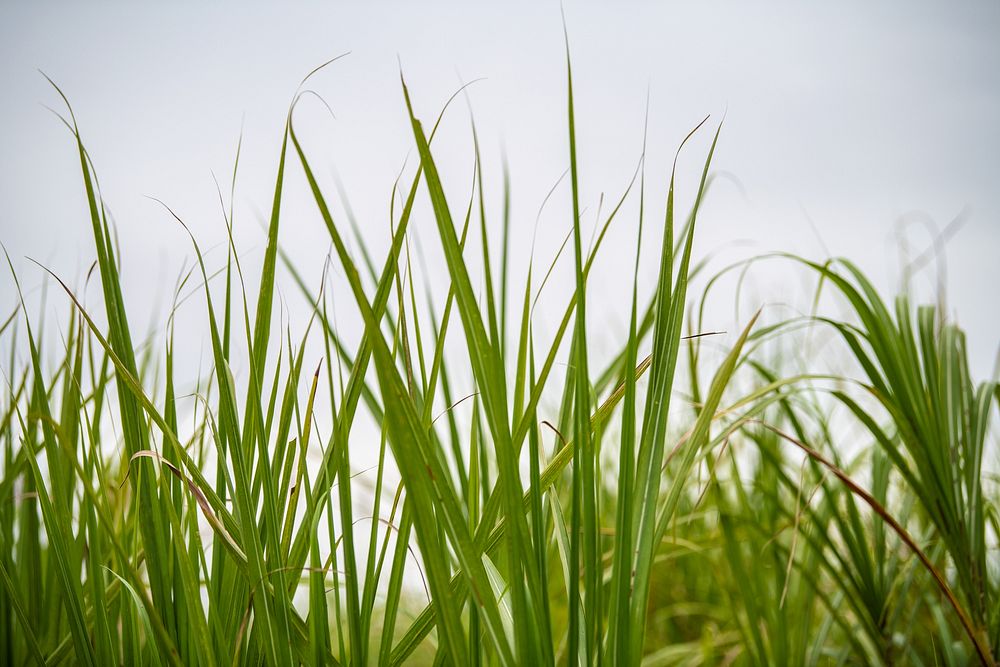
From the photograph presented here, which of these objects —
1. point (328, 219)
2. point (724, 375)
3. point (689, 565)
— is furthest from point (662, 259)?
point (689, 565)

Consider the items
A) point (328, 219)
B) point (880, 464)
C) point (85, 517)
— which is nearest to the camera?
point (328, 219)

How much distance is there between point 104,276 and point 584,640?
424mm

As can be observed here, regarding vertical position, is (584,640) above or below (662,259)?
below

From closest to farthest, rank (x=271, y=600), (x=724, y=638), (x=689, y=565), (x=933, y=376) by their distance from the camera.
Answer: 1. (x=271, y=600)
2. (x=933, y=376)
3. (x=724, y=638)
4. (x=689, y=565)

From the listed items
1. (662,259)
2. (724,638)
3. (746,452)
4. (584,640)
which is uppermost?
(662,259)

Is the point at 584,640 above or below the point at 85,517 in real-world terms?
below

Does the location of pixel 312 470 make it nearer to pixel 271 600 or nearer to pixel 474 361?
pixel 271 600

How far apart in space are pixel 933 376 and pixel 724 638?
682mm

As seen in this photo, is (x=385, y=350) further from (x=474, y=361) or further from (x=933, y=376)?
(x=933, y=376)

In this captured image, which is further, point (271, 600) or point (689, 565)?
point (689, 565)

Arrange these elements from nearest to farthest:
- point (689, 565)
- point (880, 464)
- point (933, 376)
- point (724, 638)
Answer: point (933, 376) → point (880, 464) → point (724, 638) → point (689, 565)

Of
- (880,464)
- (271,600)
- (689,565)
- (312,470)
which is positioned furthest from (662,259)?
(689,565)

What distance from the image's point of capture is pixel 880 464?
95 cm

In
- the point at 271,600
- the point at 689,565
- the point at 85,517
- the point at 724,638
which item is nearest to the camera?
the point at 271,600
